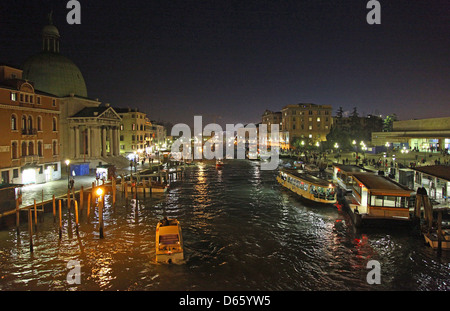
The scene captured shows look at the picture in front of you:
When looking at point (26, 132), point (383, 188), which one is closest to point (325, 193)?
point (383, 188)

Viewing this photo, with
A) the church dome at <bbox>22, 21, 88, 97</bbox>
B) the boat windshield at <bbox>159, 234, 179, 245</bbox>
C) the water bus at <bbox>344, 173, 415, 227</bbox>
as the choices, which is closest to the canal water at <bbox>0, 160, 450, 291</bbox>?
the water bus at <bbox>344, 173, 415, 227</bbox>

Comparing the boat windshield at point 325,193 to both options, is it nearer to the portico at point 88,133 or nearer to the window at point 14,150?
the window at point 14,150

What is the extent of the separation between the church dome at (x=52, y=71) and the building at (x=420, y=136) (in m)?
71.4

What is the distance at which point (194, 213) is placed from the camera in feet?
98.6

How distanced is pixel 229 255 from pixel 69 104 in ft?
160

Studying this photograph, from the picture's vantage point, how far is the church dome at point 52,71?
52.9m

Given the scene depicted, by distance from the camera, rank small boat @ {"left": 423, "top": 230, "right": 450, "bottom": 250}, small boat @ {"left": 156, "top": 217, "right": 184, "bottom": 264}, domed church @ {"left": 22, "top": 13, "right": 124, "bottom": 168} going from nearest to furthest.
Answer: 1. small boat @ {"left": 156, "top": 217, "right": 184, "bottom": 264}
2. small boat @ {"left": 423, "top": 230, "right": 450, "bottom": 250}
3. domed church @ {"left": 22, "top": 13, "right": 124, "bottom": 168}

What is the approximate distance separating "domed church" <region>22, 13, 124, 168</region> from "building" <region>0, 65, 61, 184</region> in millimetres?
10277

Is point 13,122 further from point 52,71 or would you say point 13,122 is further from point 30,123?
point 52,71

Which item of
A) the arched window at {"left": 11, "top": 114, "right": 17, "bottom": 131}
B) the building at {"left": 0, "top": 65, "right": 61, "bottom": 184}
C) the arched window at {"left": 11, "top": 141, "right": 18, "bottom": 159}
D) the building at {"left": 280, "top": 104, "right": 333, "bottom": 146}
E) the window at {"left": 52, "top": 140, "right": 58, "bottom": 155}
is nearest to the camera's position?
the building at {"left": 0, "top": 65, "right": 61, "bottom": 184}

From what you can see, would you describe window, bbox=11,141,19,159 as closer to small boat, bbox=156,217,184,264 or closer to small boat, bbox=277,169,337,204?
small boat, bbox=156,217,184,264

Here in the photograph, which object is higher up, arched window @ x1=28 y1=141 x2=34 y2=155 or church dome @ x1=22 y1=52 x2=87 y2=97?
church dome @ x1=22 y1=52 x2=87 y2=97

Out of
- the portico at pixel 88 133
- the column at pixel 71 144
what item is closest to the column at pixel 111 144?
the portico at pixel 88 133

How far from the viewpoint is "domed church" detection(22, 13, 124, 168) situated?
5325cm
